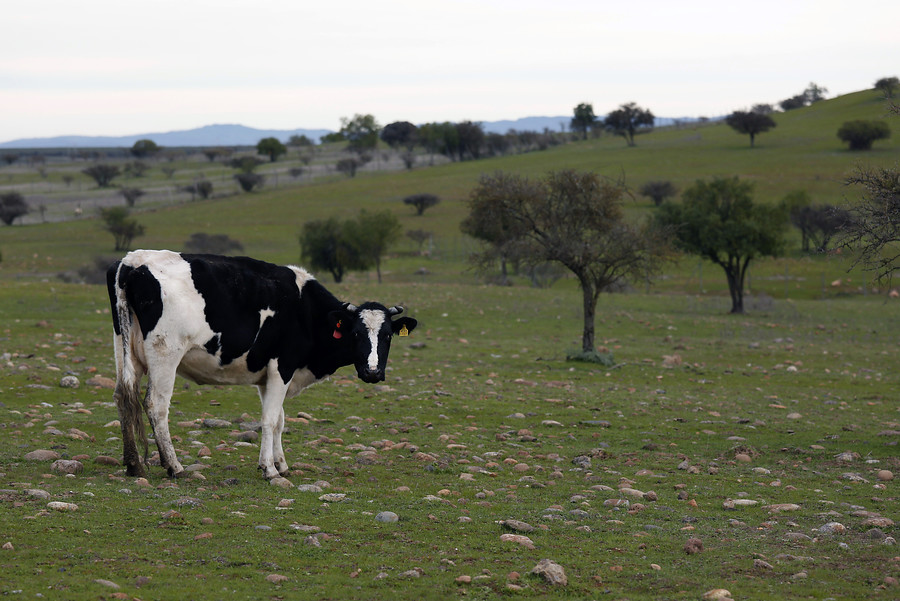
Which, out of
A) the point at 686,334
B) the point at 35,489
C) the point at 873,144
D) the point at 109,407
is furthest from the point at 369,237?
the point at 873,144

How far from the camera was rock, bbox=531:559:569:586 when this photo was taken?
7.79 metres

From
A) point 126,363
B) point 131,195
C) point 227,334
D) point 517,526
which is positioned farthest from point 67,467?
point 131,195

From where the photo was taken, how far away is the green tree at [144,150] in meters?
190

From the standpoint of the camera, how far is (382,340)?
12.8 metres

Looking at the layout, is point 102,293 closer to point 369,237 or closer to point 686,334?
point 686,334

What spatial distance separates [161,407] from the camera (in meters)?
11.6

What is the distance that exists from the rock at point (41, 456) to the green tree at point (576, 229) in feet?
58.0

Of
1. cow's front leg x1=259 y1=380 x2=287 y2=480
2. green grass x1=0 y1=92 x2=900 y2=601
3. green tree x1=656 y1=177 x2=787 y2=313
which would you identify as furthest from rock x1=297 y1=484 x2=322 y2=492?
green tree x1=656 y1=177 x2=787 y2=313

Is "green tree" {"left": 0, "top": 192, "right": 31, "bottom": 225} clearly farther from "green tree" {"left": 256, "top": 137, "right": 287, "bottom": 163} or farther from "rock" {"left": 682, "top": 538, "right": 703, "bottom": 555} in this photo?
"rock" {"left": 682, "top": 538, "right": 703, "bottom": 555}

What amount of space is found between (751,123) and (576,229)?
404 feet

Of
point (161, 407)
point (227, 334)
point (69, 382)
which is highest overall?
point (227, 334)

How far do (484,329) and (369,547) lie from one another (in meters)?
26.8

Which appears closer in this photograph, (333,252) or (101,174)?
(333,252)

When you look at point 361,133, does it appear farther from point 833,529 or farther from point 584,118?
point 833,529
